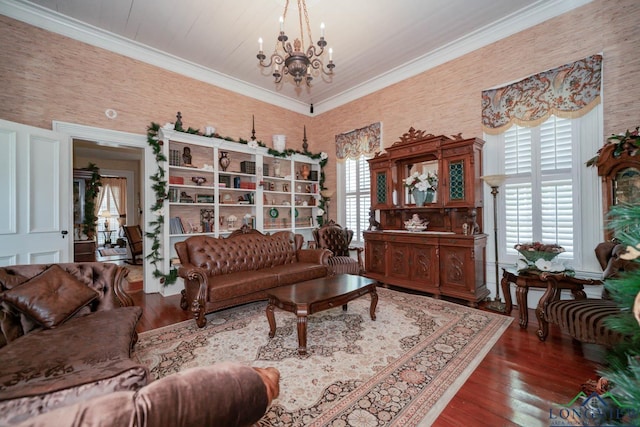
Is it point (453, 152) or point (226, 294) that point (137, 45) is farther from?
point (453, 152)

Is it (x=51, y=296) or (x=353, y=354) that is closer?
(x=51, y=296)

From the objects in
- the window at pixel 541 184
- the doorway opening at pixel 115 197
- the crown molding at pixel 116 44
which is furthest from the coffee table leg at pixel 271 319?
the doorway opening at pixel 115 197

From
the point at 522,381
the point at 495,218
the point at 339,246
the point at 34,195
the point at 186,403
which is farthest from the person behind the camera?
the point at 339,246

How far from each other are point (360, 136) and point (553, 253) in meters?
4.01

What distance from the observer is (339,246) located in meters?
5.40

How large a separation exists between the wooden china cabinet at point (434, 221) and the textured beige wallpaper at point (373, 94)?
0.53 metres

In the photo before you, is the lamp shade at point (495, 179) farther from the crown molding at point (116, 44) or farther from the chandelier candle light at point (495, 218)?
the crown molding at point (116, 44)

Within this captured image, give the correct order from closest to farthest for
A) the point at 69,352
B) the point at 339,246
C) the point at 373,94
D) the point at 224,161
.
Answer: the point at 69,352 < the point at 224,161 < the point at 339,246 < the point at 373,94

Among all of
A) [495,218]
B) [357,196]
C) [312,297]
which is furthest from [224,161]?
[495,218]

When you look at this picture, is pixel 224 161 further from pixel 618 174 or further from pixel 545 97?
pixel 618 174

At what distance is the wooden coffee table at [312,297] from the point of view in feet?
8.32

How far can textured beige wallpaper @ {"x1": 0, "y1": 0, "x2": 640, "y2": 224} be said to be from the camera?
3164 millimetres

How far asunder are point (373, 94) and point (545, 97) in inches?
118

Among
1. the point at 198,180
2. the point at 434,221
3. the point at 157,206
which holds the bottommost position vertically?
the point at 434,221
